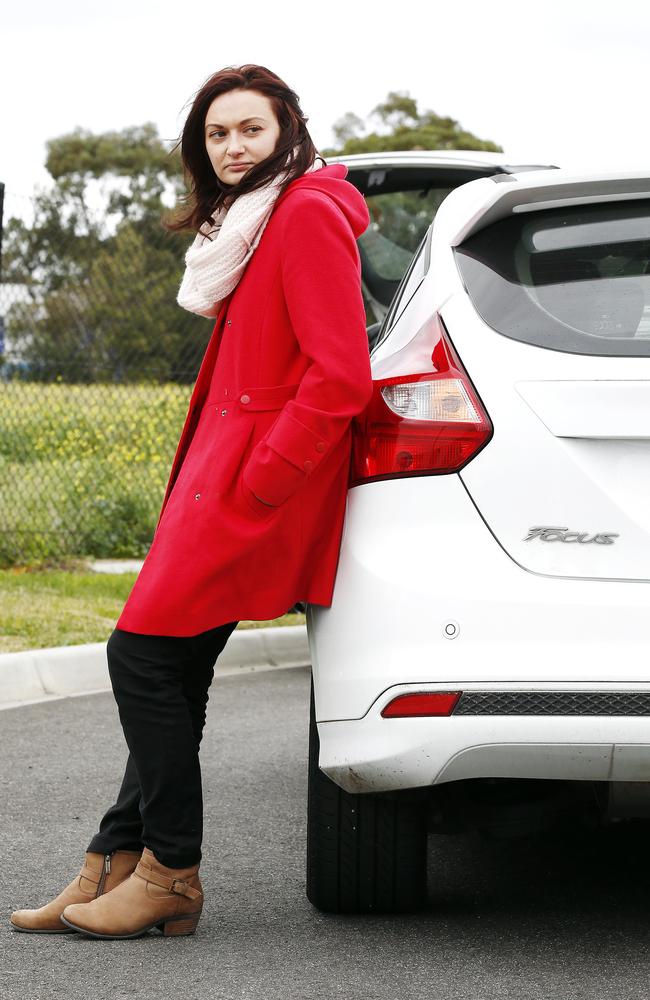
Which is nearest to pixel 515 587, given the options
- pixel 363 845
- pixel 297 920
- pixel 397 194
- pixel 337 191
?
pixel 363 845

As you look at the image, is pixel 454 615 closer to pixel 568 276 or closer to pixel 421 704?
pixel 421 704

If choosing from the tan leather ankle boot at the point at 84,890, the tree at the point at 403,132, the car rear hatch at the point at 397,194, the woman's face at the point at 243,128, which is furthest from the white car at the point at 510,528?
the tree at the point at 403,132

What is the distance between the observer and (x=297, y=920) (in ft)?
10.2

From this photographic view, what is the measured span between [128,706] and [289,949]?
619mm

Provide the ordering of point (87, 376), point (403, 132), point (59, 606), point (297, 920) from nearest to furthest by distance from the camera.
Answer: point (297, 920), point (59, 606), point (87, 376), point (403, 132)

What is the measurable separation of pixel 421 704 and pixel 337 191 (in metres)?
1.10

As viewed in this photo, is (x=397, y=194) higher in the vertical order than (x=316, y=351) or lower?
lower

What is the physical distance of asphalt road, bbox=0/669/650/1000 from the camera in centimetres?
271

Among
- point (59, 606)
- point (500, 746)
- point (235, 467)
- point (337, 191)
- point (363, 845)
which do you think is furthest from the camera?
point (59, 606)

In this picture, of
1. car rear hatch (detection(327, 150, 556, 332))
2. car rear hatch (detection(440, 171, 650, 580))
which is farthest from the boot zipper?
car rear hatch (detection(327, 150, 556, 332))

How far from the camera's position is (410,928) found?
3047mm

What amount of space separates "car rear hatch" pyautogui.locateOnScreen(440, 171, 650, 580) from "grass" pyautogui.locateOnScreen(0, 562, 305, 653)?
386 centimetres

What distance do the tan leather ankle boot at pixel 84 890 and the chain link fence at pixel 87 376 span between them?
5858mm

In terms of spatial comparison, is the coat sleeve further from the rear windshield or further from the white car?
the rear windshield
